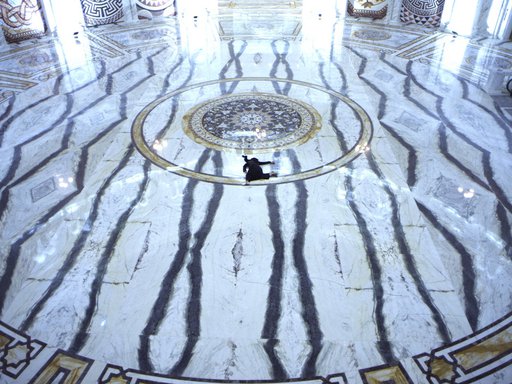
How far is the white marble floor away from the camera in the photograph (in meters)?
2.18

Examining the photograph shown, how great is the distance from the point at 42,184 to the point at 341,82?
12.2ft

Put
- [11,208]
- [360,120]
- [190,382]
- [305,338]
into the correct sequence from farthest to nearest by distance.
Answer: [360,120]
[11,208]
[305,338]
[190,382]

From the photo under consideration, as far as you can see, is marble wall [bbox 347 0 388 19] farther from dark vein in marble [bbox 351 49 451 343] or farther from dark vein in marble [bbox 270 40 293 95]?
dark vein in marble [bbox 351 49 451 343]

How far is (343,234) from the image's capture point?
2891mm

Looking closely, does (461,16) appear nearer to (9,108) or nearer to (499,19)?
(499,19)

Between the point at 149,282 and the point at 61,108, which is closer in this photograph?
the point at 149,282

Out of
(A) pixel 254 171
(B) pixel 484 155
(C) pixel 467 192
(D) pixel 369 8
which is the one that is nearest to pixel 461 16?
(D) pixel 369 8

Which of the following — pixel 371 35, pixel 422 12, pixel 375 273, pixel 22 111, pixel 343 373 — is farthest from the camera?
pixel 422 12

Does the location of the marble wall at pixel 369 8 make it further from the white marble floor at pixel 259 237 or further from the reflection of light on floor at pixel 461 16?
the white marble floor at pixel 259 237

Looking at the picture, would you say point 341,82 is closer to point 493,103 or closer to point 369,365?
point 493,103

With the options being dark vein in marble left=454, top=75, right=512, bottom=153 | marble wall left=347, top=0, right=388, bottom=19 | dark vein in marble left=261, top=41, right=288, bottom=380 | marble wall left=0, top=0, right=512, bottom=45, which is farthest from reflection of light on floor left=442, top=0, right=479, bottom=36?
dark vein in marble left=261, top=41, right=288, bottom=380

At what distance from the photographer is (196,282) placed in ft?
8.38

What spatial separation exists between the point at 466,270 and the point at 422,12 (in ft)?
22.0

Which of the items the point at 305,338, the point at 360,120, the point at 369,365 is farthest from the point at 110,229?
the point at 360,120
